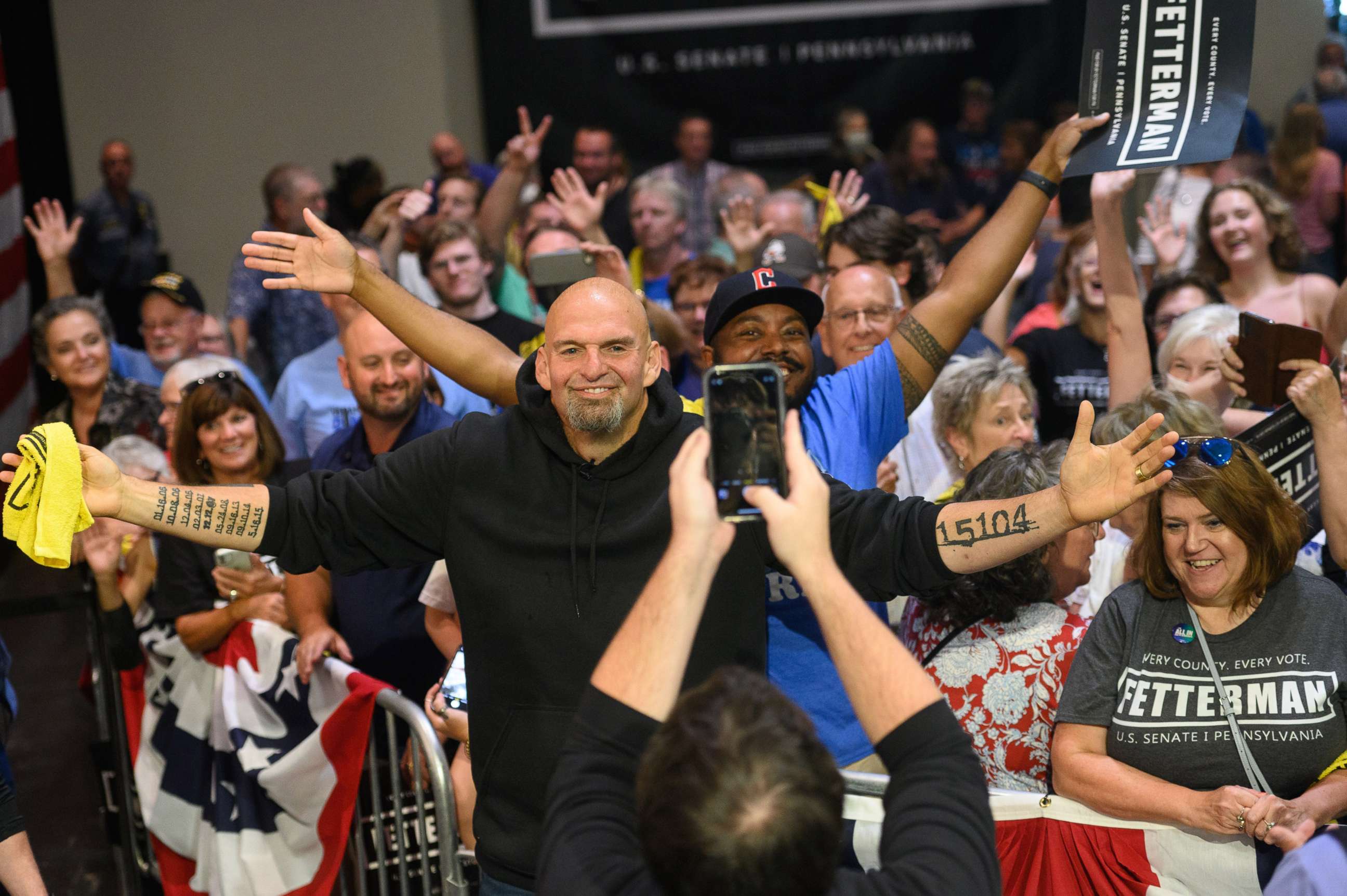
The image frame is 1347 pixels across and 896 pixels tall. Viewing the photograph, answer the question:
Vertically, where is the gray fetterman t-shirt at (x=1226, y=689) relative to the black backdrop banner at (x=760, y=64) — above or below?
below

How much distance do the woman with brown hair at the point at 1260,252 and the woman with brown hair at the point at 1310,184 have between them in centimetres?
255

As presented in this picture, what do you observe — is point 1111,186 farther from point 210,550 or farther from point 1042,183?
point 210,550

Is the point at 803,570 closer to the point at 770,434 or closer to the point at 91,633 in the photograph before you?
the point at 770,434

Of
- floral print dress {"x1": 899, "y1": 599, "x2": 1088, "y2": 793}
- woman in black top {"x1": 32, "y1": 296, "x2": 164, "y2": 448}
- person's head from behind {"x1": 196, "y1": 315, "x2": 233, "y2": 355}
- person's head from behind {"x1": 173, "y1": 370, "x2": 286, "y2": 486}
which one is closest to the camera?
floral print dress {"x1": 899, "y1": 599, "x2": 1088, "y2": 793}

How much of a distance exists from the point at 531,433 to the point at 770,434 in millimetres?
851

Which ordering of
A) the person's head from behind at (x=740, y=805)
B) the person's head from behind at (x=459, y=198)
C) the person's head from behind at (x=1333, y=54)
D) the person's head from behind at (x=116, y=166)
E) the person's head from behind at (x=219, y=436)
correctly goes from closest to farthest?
1. the person's head from behind at (x=740, y=805)
2. the person's head from behind at (x=219, y=436)
3. the person's head from behind at (x=459, y=198)
4. the person's head from behind at (x=116, y=166)
5. the person's head from behind at (x=1333, y=54)

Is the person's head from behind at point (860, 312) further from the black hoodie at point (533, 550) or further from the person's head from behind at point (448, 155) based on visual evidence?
the person's head from behind at point (448, 155)

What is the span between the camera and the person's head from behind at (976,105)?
33.4ft

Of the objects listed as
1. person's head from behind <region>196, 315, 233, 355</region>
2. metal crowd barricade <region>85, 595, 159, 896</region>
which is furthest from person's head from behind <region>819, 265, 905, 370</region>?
person's head from behind <region>196, 315, 233, 355</region>

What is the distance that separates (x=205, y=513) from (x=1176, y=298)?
3.45 metres

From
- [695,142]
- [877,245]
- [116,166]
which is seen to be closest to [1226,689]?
[877,245]

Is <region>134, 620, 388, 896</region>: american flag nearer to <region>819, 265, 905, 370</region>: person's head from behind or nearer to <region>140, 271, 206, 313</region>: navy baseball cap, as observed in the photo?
<region>819, 265, 905, 370</region>: person's head from behind

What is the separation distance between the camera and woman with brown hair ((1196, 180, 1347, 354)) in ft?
16.3

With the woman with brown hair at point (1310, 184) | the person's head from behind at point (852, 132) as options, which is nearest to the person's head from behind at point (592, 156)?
the person's head from behind at point (852, 132)
